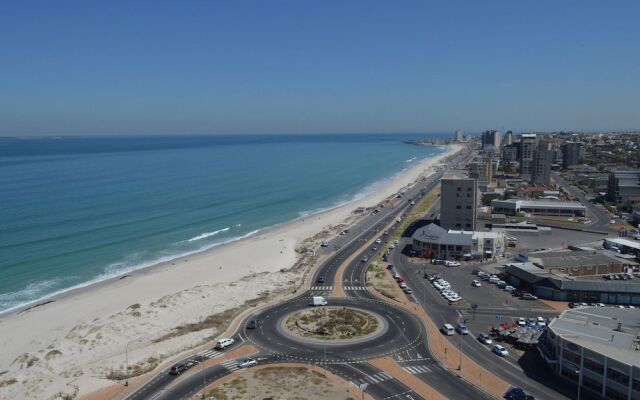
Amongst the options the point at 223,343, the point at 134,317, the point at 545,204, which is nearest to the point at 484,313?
the point at 223,343

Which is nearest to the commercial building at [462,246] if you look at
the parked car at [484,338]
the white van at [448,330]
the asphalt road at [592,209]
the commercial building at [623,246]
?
the commercial building at [623,246]

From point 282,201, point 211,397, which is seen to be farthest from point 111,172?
point 211,397

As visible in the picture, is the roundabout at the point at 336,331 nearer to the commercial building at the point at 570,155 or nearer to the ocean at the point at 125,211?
the ocean at the point at 125,211

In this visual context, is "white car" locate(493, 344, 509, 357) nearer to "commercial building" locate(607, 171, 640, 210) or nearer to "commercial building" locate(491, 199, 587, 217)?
"commercial building" locate(491, 199, 587, 217)

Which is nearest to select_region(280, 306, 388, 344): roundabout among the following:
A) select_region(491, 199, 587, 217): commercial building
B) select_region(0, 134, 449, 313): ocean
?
select_region(0, 134, 449, 313): ocean

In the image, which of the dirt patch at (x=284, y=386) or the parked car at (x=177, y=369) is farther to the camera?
the parked car at (x=177, y=369)

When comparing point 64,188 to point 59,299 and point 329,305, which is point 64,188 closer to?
point 59,299
